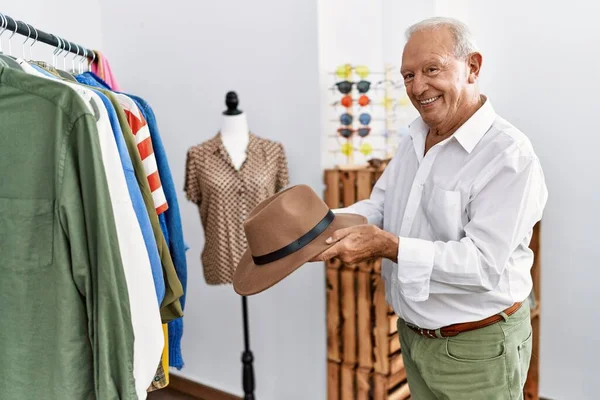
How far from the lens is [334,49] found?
2.42 meters

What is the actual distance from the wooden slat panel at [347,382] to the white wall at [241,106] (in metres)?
0.14

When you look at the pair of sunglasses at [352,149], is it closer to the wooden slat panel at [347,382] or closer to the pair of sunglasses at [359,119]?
the pair of sunglasses at [359,119]

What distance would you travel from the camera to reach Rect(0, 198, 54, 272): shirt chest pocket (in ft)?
3.43

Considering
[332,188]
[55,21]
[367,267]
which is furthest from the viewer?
[55,21]

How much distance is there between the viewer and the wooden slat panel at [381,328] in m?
2.19

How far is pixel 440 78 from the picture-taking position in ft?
4.43

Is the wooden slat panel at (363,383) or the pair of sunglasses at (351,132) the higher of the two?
the pair of sunglasses at (351,132)

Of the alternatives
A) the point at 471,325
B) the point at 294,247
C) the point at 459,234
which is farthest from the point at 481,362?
the point at 294,247

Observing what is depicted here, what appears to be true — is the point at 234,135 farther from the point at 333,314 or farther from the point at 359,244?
the point at 359,244

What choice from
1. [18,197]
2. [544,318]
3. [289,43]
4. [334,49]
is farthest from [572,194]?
[18,197]

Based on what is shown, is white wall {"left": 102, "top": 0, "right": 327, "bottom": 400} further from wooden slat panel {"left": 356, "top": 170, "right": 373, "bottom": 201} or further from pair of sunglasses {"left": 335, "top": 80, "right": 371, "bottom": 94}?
wooden slat panel {"left": 356, "top": 170, "right": 373, "bottom": 201}

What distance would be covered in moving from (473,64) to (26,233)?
1.17 meters

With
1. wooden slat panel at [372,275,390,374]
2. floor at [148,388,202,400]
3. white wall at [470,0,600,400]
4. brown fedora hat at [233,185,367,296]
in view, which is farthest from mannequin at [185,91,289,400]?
white wall at [470,0,600,400]

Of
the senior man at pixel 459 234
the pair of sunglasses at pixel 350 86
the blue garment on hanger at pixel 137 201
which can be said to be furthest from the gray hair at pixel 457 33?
the pair of sunglasses at pixel 350 86
